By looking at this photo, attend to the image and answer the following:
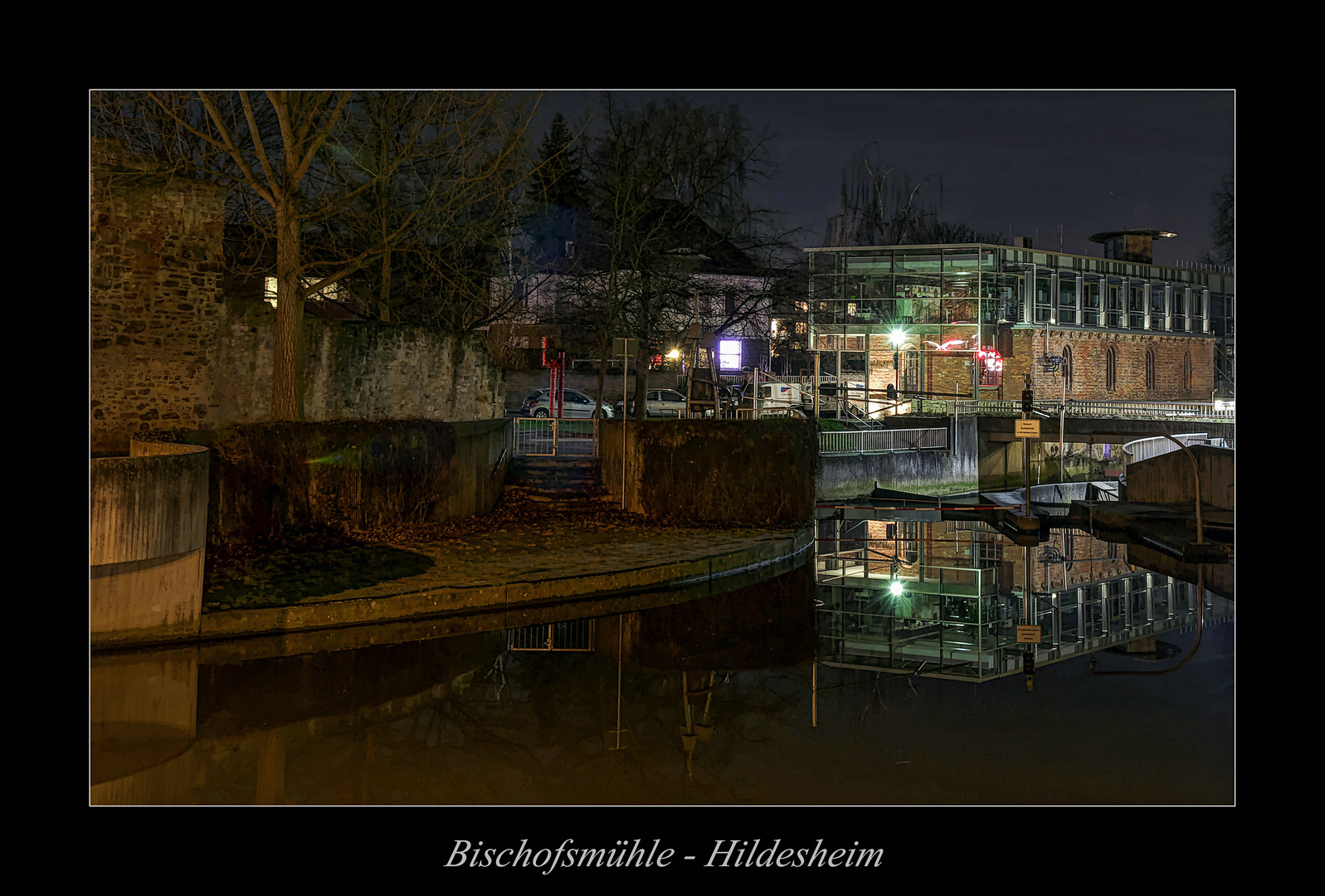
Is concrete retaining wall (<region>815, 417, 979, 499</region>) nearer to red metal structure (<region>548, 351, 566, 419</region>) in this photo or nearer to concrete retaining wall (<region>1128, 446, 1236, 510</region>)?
concrete retaining wall (<region>1128, 446, 1236, 510</region>)

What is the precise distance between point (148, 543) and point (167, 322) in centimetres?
953

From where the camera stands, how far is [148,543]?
9.28m

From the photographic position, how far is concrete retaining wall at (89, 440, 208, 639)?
898cm

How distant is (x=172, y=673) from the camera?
8.56 m

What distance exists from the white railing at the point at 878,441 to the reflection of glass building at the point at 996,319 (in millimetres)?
11312

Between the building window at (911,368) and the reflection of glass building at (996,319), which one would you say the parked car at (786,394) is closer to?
the reflection of glass building at (996,319)

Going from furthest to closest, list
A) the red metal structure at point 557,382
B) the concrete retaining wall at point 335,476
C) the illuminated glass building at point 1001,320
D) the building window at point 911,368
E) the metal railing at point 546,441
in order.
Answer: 1. the building window at point 911,368
2. the illuminated glass building at point 1001,320
3. the red metal structure at point 557,382
4. the metal railing at point 546,441
5. the concrete retaining wall at point 335,476

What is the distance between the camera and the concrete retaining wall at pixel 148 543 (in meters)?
8.98

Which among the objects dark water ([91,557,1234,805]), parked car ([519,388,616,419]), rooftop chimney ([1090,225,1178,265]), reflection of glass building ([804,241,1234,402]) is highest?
rooftop chimney ([1090,225,1178,265])

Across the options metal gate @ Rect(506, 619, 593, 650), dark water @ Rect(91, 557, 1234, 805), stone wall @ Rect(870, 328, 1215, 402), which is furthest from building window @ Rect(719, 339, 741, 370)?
dark water @ Rect(91, 557, 1234, 805)

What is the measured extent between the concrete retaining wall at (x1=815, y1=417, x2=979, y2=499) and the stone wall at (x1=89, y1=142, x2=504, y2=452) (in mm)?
12828

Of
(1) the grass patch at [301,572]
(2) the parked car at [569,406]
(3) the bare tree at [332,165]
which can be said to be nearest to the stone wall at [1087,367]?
(2) the parked car at [569,406]

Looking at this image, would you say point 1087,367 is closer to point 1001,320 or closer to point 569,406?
point 1001,320

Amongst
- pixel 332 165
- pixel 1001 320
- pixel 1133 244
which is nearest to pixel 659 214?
pixel 332 165
